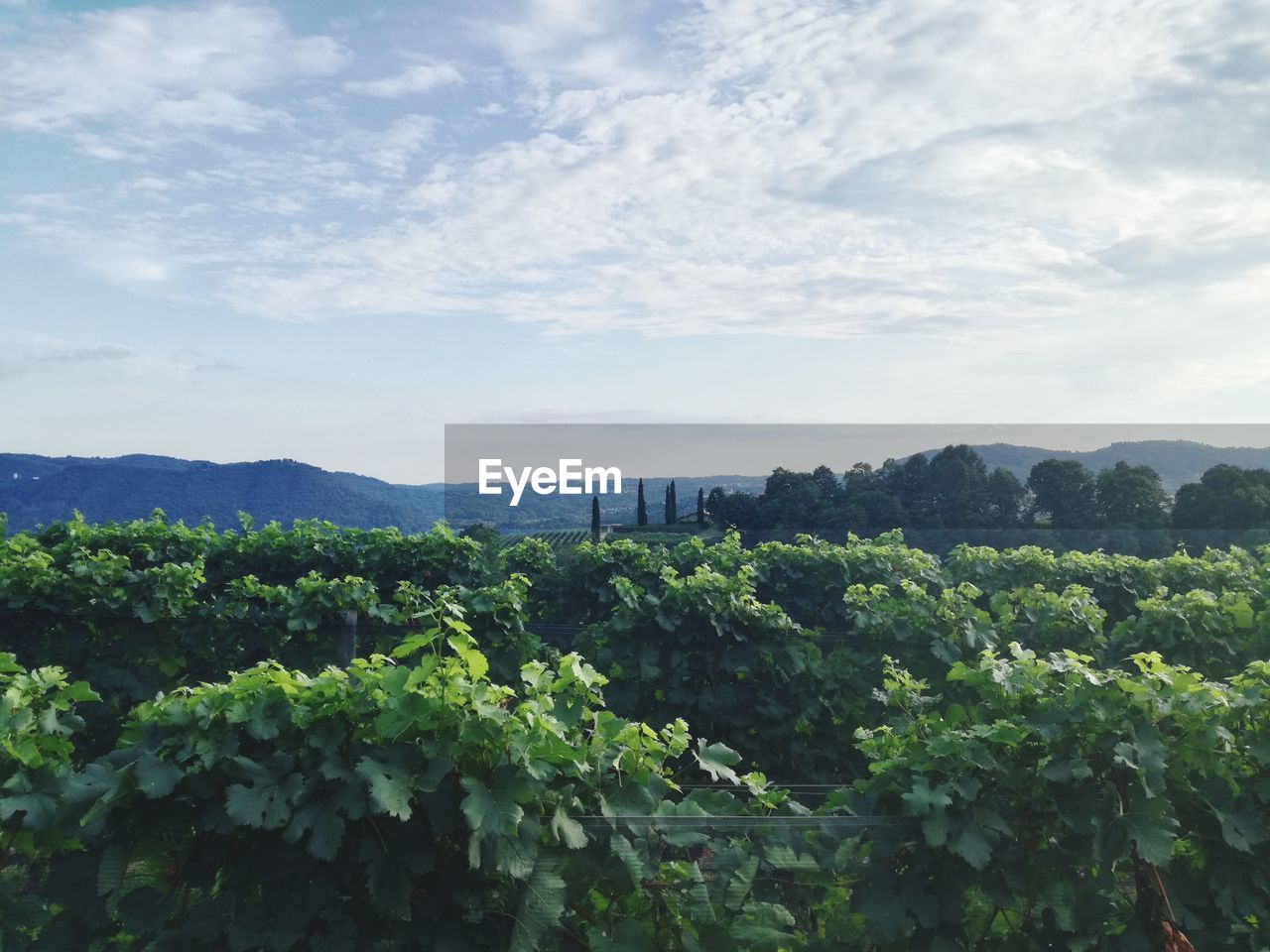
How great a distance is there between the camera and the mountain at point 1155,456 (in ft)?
138

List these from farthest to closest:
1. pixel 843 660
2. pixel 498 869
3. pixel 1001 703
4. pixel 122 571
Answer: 1. pixel 122 571
2. pixel 843 660
3. pixel 1001 703
4. pixel 498 869

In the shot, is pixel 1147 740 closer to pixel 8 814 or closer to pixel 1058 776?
pixel 1058 776

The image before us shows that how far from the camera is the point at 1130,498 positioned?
41344mm

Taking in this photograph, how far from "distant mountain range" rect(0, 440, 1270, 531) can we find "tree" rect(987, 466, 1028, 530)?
205 cm

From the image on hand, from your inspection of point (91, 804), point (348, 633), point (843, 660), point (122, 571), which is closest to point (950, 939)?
point (91, 804)

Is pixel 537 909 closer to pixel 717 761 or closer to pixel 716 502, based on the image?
pixel 717 761

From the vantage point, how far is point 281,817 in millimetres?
2514

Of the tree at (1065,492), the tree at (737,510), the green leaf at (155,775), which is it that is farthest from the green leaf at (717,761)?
the tree at (1065,492)

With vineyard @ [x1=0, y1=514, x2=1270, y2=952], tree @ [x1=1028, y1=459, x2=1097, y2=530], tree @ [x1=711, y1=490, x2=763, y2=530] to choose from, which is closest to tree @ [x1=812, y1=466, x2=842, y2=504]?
tree @ [x1=711, y1=490, x2=763, y2=530]

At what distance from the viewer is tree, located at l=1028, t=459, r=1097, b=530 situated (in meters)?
42.5

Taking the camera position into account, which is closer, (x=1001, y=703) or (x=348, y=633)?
(x=1001, y=703)

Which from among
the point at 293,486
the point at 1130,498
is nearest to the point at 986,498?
the point at 1130,498

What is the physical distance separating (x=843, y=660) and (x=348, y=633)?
157 inches

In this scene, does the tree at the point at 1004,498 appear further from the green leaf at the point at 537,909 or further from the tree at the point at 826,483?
the green leaf at the point at 537,909
